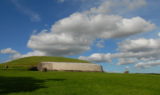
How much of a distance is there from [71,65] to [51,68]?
26.1 ft

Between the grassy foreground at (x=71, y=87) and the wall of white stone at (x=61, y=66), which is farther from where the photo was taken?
the wall of white stone at (x=61, y=66)

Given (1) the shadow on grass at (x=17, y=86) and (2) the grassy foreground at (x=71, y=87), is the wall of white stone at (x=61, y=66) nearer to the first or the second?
(2) the grassy foreground at (x=71, y=87)

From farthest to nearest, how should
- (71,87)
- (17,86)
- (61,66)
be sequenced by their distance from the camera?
(61,66) → (71,87) → (17,86)

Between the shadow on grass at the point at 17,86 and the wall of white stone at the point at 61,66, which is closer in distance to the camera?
the shadow on grass at the point at 17,86

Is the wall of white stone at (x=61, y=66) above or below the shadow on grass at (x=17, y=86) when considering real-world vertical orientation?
above

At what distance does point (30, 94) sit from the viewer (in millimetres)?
11992

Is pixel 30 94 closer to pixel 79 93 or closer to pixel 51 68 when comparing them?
pixel 79 93

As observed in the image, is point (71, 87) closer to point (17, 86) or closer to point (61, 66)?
point (17, 86)

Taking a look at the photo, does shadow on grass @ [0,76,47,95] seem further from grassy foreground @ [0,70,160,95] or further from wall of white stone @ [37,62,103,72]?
wall of white stone @ [37,62,103,72]

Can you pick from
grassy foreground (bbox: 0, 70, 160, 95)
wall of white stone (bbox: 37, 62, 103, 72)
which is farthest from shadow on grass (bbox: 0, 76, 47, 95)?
wall of white stone (bbox: 37, 62, 103, 72)

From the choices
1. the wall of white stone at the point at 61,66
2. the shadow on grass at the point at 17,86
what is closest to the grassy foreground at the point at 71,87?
the shadow on grass at the point at 17,86

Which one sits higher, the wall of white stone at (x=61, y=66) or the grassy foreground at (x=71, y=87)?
the wall of white stone at (x=61, y=66)

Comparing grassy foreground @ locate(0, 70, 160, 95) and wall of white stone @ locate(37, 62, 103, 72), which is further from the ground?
wall of white stone @ locate(37, 62, 103, 72)

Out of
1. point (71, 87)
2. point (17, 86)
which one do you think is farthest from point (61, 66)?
point (71, 87)
